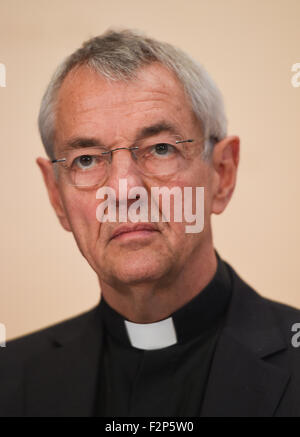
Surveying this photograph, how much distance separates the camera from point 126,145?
202cm

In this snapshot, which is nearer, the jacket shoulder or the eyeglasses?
the eyeglasses

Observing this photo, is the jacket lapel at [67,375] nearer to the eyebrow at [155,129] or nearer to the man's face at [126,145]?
the man's face at [126,145]

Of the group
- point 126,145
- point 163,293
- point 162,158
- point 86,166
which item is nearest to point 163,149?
point 162,158

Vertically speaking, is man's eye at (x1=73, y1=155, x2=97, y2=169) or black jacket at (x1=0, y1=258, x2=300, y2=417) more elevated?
man's eye at (x1=73, y1=155, x2=97, y2=169)

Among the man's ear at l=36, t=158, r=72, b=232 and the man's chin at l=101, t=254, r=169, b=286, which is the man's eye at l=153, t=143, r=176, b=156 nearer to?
the man's chin at l=101, t=254, r=169, b=286

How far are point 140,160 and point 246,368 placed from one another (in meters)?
0.78

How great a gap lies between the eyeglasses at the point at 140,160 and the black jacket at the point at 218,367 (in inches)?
20.9

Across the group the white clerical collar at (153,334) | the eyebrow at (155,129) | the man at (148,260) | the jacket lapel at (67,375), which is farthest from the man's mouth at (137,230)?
the jacket lapel at (67,375)

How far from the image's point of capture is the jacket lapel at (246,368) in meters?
1.98

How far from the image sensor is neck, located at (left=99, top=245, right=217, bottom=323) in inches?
86.8

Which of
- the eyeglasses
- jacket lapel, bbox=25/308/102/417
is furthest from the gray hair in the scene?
jacket lapel, bbox=25/308/102/417

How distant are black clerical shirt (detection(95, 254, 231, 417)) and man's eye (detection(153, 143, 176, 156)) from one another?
513 mm

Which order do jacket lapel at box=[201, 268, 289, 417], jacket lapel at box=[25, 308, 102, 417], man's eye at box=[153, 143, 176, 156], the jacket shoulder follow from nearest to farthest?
jacket lapel at box=[201, 268, 289, 417] → man's eye at box=[153, 143, 176, 156] → jacket lapel at box=[25, 308, 102, 417] → the jacket shoulder

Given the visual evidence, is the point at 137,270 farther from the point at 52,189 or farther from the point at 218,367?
the point at 52,189
